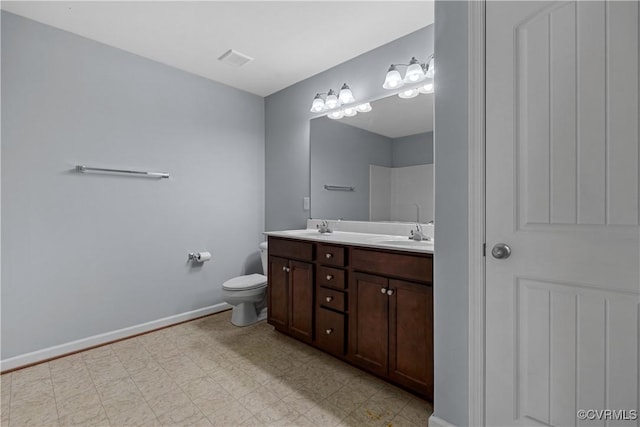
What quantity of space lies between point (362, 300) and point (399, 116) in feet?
4.65

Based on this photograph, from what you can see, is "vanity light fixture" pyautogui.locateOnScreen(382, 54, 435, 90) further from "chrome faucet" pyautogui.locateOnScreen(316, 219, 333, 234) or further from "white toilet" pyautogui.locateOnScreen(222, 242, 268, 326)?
"white toilet" pyautogui.locateOnScreen(222, 242, 268, 326)

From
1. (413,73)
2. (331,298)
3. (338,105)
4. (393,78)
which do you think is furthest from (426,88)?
(331,298)

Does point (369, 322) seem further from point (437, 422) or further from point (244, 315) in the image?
point (244, 315)

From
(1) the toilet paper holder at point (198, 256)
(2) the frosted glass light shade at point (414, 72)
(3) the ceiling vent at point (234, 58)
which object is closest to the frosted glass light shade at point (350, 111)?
(2) the frosted glass light shade at point (414, 72)

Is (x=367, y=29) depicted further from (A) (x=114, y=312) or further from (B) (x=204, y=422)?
(A) (x=114, y=312)

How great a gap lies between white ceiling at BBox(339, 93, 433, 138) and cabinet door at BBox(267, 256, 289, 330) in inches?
51.8

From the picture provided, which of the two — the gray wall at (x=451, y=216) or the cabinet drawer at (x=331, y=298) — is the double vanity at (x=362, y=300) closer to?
the cabinet drawer at (x=331, y=298)

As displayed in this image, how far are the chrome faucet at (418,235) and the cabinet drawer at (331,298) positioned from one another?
631 millimetres

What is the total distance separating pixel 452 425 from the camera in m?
1.34

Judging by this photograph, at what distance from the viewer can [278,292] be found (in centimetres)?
242

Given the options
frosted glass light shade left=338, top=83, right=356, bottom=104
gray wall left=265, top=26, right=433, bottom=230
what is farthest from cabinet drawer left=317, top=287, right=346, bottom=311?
frosted glass light shade left=338, top=83, right=356, bottom=104

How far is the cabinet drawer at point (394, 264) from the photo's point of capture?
154cm

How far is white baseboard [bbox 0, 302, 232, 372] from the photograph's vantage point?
202 cm

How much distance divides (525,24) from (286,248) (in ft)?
6.13
